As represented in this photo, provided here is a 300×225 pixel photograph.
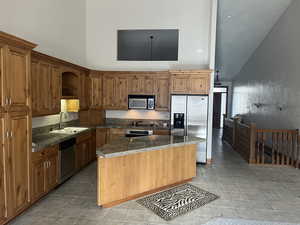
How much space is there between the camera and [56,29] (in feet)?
15.6

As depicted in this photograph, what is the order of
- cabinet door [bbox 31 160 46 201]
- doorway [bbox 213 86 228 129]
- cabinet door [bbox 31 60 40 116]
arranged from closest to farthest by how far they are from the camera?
1. cabinet door [bbox 31 160 46 201]
2. cabinet door [bbox 31 60 40 116]
3. doorway [bbox 213 86 228 129]

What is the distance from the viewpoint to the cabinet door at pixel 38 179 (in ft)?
10.1

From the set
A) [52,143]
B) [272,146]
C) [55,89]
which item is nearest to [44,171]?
[52,143]

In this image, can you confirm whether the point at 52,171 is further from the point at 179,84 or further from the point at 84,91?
the point at 179,84

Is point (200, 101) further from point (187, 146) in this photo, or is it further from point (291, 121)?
point (291, 121)

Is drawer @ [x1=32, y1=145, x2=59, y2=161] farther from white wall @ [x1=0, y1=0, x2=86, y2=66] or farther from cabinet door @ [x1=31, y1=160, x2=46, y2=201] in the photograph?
white wall @ [x1=0, y1=0, x2=86, y2=66]

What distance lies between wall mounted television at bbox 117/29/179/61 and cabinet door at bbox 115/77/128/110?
803 millimetres

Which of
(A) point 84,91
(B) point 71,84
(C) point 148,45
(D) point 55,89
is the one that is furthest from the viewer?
(C) point 148,45

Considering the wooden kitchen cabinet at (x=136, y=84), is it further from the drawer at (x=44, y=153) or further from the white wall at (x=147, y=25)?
the drawer at (x=44, y=153)

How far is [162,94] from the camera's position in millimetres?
5836

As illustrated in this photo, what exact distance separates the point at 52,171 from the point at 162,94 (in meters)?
3.44

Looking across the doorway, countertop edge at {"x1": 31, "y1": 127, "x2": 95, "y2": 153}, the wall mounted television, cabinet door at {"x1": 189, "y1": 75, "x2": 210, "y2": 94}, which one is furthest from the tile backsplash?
the doorway

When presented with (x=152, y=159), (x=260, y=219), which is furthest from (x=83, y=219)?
(x=260, y=219)

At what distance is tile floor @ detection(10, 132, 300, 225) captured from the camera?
287 centimetres
